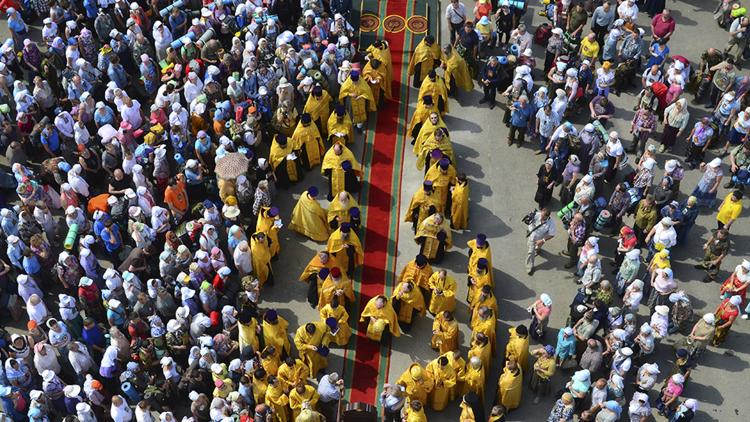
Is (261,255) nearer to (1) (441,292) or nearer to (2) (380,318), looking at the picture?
(2) (380,318)

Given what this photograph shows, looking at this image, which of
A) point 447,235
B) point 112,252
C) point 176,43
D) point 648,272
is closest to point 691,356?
point 648,272

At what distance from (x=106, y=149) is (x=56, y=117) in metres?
1.70

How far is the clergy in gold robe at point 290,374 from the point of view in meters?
21.7

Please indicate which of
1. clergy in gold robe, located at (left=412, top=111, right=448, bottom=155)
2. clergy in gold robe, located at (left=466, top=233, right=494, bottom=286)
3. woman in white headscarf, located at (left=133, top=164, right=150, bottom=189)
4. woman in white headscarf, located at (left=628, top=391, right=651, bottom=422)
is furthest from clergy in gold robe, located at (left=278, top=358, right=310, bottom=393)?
clergy in gold robe, located at (left=412, top=111, right=448, bottom=155)

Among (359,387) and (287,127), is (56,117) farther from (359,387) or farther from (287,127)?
(359,387)

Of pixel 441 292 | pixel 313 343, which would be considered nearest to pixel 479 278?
pixel 441 292

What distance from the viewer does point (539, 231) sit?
24.7 meters

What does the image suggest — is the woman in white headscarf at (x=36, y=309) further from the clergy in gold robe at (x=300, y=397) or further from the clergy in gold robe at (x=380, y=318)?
the clergy in gold robe at (x=380, y=318)

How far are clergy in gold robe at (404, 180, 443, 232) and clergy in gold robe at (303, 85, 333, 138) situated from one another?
3.73 meters

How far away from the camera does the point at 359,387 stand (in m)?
23.5

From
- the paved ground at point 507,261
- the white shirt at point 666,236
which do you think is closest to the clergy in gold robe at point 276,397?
the paved ground at point 507,261

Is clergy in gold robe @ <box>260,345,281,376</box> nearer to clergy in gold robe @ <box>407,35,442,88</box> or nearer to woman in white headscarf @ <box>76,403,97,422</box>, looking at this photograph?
woman in white headscarf @ <box>76,403,97,422</box>

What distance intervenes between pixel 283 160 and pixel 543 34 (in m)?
9.03

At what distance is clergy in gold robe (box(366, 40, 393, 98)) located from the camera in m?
28.7
